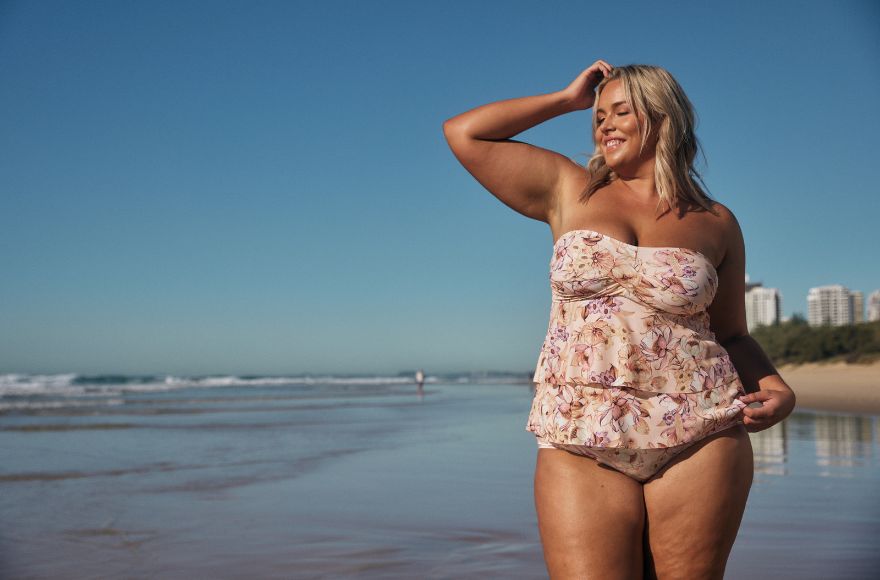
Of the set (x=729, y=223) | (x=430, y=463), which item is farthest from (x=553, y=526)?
A: (x=430, y=463)

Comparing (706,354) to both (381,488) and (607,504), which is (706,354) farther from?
(381,488)

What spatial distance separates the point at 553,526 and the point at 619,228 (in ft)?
2.39

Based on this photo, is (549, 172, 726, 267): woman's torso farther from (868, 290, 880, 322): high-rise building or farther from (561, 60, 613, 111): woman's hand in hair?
(868, 290, 880, 322): high-rise building

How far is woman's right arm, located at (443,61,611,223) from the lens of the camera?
2.15 metres

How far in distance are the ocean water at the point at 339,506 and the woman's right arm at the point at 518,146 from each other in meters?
3.31

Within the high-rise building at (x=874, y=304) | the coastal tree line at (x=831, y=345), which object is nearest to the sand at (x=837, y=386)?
the coastal tree line at (x=831, y=345)

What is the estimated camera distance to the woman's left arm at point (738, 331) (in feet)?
6.98

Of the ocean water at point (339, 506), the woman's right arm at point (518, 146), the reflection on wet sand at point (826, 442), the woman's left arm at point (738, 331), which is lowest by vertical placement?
the ocean water at point (339, 506)

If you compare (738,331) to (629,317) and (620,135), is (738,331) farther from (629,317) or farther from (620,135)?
(620,135)

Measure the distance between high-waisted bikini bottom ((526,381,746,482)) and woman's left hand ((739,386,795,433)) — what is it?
7 centimetres

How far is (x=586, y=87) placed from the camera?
2172 mm

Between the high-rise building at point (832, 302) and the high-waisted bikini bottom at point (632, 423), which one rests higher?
the high-rise building at point (832, 302)

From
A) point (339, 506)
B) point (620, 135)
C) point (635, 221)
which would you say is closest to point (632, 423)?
point (635, 221)

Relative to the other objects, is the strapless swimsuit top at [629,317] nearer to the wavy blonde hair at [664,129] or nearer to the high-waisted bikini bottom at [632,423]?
the high-waisted bikini bottom at [632,423]
